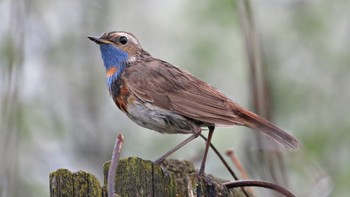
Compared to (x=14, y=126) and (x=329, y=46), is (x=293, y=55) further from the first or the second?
(x=14, y=126)

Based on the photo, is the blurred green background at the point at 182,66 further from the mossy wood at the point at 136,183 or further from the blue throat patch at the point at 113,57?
the mossy wood at the point at 136,183

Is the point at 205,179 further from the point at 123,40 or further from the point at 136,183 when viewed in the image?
the point at 123,40

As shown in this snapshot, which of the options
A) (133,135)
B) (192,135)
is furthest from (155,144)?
(192,135)

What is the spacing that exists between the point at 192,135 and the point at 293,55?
19.1 feet

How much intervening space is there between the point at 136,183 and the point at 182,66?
6.79m

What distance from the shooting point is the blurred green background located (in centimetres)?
1071

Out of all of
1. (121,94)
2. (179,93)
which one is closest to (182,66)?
(121,94)

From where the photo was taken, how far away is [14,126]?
225 inches

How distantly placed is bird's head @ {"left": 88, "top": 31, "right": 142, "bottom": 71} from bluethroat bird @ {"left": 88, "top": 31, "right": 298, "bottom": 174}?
0.16ft

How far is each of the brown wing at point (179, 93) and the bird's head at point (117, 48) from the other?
0.24 metres

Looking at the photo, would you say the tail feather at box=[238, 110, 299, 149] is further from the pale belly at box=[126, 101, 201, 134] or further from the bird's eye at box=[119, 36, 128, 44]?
the bird's eye at box=[119, 36, 128, 44]

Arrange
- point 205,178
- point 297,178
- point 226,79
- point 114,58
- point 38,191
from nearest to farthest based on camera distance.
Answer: point 205,178
point 114,58
point 297,178
point 38,191
point 226,79

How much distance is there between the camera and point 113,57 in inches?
272

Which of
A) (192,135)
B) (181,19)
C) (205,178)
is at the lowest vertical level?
(205,178)
